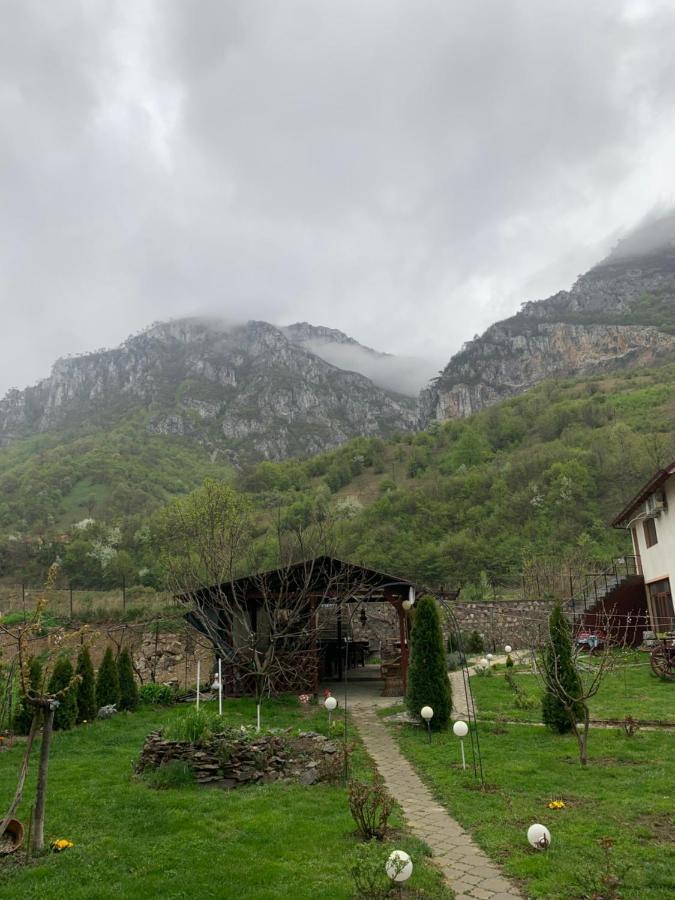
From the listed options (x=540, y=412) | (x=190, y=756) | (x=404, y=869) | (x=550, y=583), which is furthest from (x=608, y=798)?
(x=540, y=412)

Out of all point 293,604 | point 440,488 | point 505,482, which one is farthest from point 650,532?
point 440,488

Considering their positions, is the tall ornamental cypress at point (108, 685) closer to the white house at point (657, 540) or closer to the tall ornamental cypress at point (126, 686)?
the tall ornamental cypress at point (126, 686)

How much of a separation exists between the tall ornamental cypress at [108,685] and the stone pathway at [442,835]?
7255mm

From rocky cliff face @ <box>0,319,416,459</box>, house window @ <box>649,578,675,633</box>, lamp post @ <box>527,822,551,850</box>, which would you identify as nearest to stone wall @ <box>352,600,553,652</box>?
house window @ <box>649,578,675,633</box>

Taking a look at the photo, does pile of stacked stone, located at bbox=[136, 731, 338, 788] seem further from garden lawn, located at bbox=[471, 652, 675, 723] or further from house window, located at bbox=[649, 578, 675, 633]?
house window, located at bbox=[649, 578, 675, 633]

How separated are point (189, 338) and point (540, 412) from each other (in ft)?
403

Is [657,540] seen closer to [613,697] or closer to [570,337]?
[613,697]

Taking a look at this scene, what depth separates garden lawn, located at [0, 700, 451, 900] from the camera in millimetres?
4348

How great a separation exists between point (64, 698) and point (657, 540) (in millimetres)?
19302

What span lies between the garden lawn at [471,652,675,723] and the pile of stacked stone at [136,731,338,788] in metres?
5.10

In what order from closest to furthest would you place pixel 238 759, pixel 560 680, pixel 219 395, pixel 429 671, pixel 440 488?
pixel 238 759 < pixel 560 680 < pixel 429 671 < pixel 440 488 < pixel 219 395

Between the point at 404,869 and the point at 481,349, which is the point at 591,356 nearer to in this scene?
the point at 481,349

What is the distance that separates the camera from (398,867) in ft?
12.9

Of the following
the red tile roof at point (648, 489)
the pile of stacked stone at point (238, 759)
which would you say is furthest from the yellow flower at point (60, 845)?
the red tile roof at point (648, 489)
